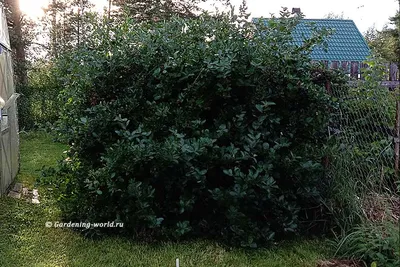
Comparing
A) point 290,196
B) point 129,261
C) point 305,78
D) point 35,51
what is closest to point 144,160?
point 129,261

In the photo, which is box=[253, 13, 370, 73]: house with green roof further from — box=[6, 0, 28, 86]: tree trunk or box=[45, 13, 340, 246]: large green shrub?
box=[45, 13, 340, 246]: large green shrub

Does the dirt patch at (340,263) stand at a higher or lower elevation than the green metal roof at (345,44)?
lower

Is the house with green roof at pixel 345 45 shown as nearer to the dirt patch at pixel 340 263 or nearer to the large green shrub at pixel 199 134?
the large green shrub at pixel 199 134

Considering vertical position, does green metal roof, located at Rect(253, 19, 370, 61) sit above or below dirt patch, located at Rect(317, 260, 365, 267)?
above

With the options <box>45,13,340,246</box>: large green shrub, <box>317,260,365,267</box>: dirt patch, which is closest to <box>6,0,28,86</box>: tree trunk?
<box>45,13,340,246</box>: large green shrub

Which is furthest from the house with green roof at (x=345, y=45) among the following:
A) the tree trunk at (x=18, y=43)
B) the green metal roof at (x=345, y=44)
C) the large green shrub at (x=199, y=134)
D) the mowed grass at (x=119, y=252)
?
the mowed grass at (x=119, y=252)

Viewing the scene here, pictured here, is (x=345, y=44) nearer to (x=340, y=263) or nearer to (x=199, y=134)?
(x=199, y=134)

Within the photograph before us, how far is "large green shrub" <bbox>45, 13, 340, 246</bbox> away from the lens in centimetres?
308

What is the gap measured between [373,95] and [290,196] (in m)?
1.22

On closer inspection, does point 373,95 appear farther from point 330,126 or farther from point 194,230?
point 194,230

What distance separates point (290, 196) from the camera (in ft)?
10.9

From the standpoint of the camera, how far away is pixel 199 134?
3256 millimetres

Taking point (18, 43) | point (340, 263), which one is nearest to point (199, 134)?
point (340, 263)

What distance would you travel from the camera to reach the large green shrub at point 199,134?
308 cm
